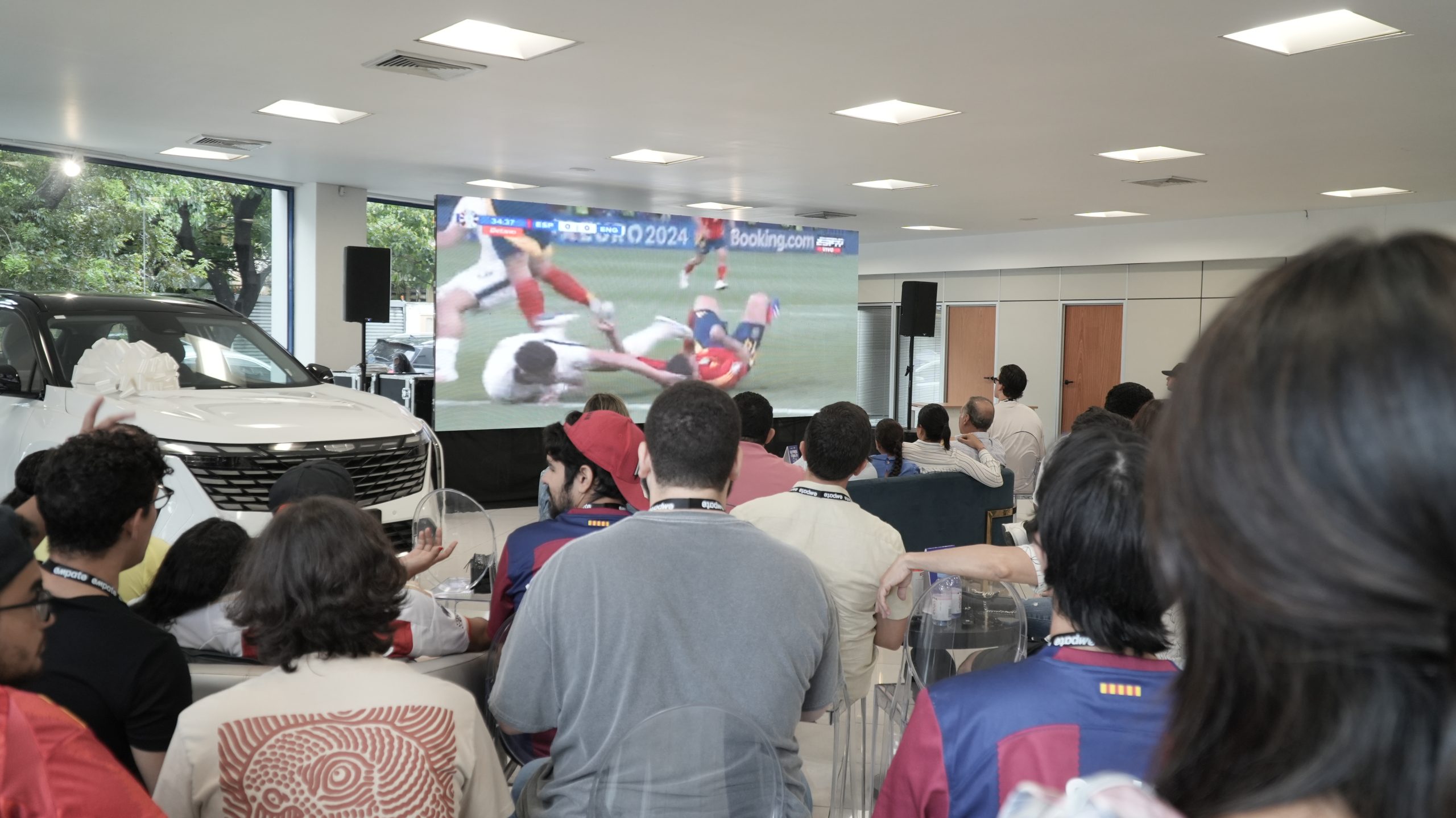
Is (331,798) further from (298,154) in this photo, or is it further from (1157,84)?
(298,154)

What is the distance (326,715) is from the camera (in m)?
1.63

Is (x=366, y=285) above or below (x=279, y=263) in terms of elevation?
below

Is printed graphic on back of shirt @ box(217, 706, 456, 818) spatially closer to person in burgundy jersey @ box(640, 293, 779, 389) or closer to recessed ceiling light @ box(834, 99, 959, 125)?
recessed ceiling light @ box(834, 99, 959, 125)

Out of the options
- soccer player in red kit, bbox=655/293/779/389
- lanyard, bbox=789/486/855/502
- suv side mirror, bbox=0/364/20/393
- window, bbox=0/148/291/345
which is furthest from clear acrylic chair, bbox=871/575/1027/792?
soccer player in red kit, bbox=655/293/779/389

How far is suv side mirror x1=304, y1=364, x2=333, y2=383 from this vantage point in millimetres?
6160

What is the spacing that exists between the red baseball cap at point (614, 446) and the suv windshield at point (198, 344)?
138 inches

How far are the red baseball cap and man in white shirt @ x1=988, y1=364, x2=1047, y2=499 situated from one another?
5.82 metres

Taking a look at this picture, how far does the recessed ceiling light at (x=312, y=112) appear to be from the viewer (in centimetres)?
728

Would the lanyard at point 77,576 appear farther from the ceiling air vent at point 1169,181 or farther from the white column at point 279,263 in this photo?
the white column at point 279,263

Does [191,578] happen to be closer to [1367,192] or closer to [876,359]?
[1367,192]

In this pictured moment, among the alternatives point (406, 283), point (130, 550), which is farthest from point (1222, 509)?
point (406, 283)

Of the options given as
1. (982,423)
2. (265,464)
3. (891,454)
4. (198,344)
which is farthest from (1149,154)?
(198,344)

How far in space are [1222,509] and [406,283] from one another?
40.7 ft

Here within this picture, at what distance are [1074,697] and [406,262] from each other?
11897 millimetres
